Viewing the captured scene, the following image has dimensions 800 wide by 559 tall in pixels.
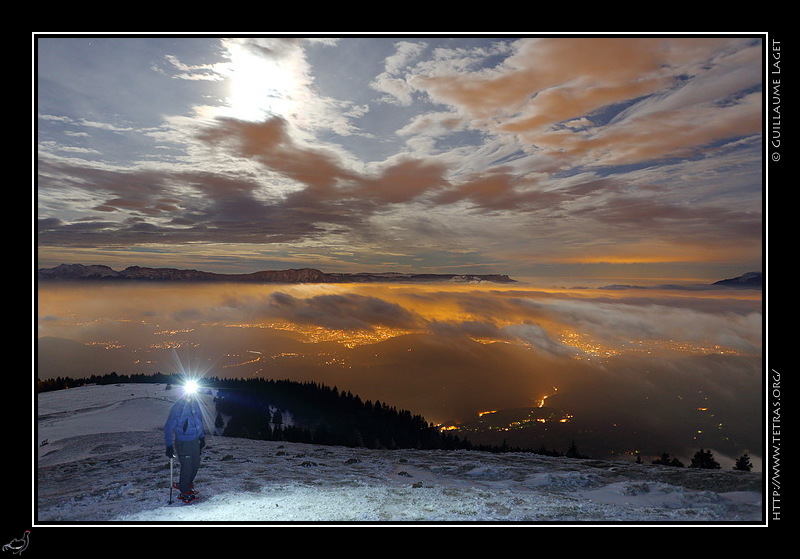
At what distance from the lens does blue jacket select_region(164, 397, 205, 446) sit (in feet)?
41.2

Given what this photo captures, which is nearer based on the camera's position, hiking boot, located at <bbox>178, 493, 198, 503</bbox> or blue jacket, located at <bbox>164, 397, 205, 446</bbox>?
blue jacket, located at <bbox>164, 397, 205, 446</bbox>

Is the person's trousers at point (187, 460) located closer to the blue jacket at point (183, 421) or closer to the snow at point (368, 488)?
the blue jacket at point (183, 421)

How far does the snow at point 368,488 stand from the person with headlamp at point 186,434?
659mm

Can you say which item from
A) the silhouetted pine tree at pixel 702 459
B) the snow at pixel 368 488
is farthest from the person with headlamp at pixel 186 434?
the silhouetted pine tree at pixel 702 459

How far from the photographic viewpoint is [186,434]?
1266 centimetres

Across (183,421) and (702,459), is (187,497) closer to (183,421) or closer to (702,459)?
(183,421)

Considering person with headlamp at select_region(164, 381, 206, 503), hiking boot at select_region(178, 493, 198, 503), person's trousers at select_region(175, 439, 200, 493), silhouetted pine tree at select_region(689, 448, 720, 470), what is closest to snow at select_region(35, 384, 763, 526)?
hiking boot at select_region(178, 493, 198, 503)

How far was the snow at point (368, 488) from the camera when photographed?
1249cm

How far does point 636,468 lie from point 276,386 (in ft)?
225

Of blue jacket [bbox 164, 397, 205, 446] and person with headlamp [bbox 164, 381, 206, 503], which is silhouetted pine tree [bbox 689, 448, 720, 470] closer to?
person with headlamp [bbox 164, 381, 206, 503]

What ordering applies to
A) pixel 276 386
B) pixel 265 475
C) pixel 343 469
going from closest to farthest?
pixel 265 475 < pixel 343 469 < pixel 276 386

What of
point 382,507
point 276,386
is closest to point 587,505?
point 382,507
